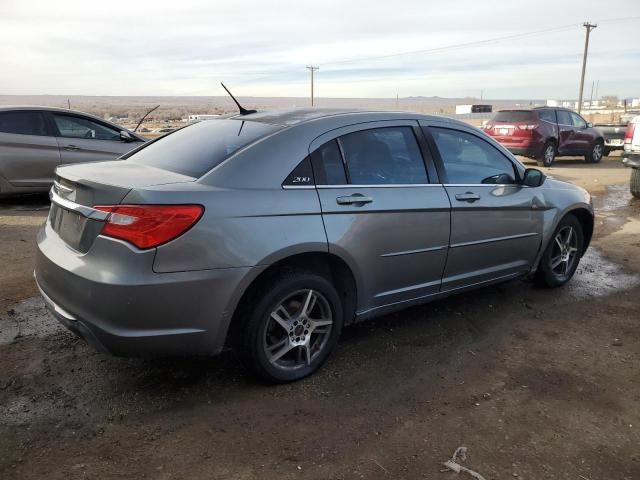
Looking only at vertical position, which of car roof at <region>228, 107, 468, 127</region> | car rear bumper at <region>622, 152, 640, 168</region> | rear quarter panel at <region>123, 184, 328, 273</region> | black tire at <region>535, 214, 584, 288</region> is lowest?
black tire at <region>535, 214, 584, 288</region>

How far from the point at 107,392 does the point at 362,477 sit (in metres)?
1.59

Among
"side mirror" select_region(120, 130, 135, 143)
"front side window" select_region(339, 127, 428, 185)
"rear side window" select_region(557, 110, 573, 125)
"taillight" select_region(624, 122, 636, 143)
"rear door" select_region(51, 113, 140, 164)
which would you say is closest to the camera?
"front side window" select_region(339, 127, 428, 185)

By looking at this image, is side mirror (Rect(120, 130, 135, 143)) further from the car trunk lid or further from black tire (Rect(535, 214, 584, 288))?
black tire (Rect(535, 214, 584, 288))

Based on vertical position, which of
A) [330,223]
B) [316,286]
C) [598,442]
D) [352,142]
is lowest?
[598,442]

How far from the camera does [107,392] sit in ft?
10.4

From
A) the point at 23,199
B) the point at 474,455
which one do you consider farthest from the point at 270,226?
the point at 23,199

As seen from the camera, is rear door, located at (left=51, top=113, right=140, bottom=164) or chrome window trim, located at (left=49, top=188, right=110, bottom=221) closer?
chrome window trim, located at (left=49, top=188, right=110, bottom=221)

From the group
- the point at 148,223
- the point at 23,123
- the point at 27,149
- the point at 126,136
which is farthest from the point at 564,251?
the point at 23,123

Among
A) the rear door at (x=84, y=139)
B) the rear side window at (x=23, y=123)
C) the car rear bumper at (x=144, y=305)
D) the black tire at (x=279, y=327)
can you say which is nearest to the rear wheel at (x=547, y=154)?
the rear door at (x=84, y=139)

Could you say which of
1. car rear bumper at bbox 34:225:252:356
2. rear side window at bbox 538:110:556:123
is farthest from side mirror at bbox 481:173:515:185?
rear side window at bbox 538:110:556:123

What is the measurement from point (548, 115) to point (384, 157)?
45.9 ft

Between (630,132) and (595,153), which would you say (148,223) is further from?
(595,153)

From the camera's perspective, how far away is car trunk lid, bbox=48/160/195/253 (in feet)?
9.31

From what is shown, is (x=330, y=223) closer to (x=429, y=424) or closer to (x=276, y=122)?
(x=276, y=122)
